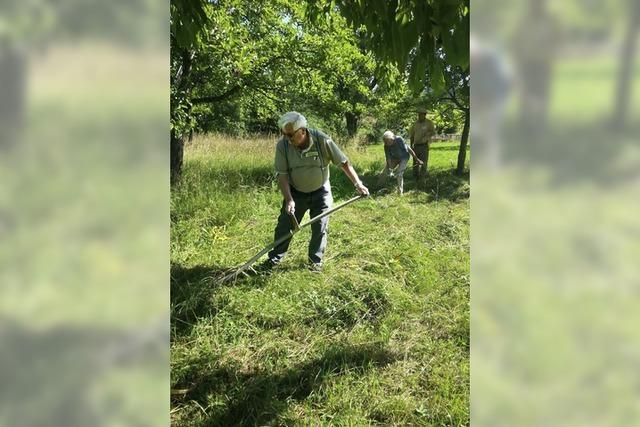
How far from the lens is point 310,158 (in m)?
5.05

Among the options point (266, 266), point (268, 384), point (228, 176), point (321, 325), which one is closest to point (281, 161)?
point (266, 266)

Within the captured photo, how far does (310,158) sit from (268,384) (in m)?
2.62

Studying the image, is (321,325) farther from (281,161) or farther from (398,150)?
(398,150)

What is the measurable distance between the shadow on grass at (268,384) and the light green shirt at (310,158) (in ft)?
7.14

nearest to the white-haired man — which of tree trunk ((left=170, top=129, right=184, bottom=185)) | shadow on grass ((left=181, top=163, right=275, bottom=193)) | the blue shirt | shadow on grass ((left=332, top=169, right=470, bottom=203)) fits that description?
the blue shirt

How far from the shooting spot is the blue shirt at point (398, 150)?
10.2 meters

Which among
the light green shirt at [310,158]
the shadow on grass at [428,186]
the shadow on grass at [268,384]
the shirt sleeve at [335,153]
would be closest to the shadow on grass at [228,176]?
the shadow on grass at [428,186]

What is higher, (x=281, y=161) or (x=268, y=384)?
(x=281, y=161)
